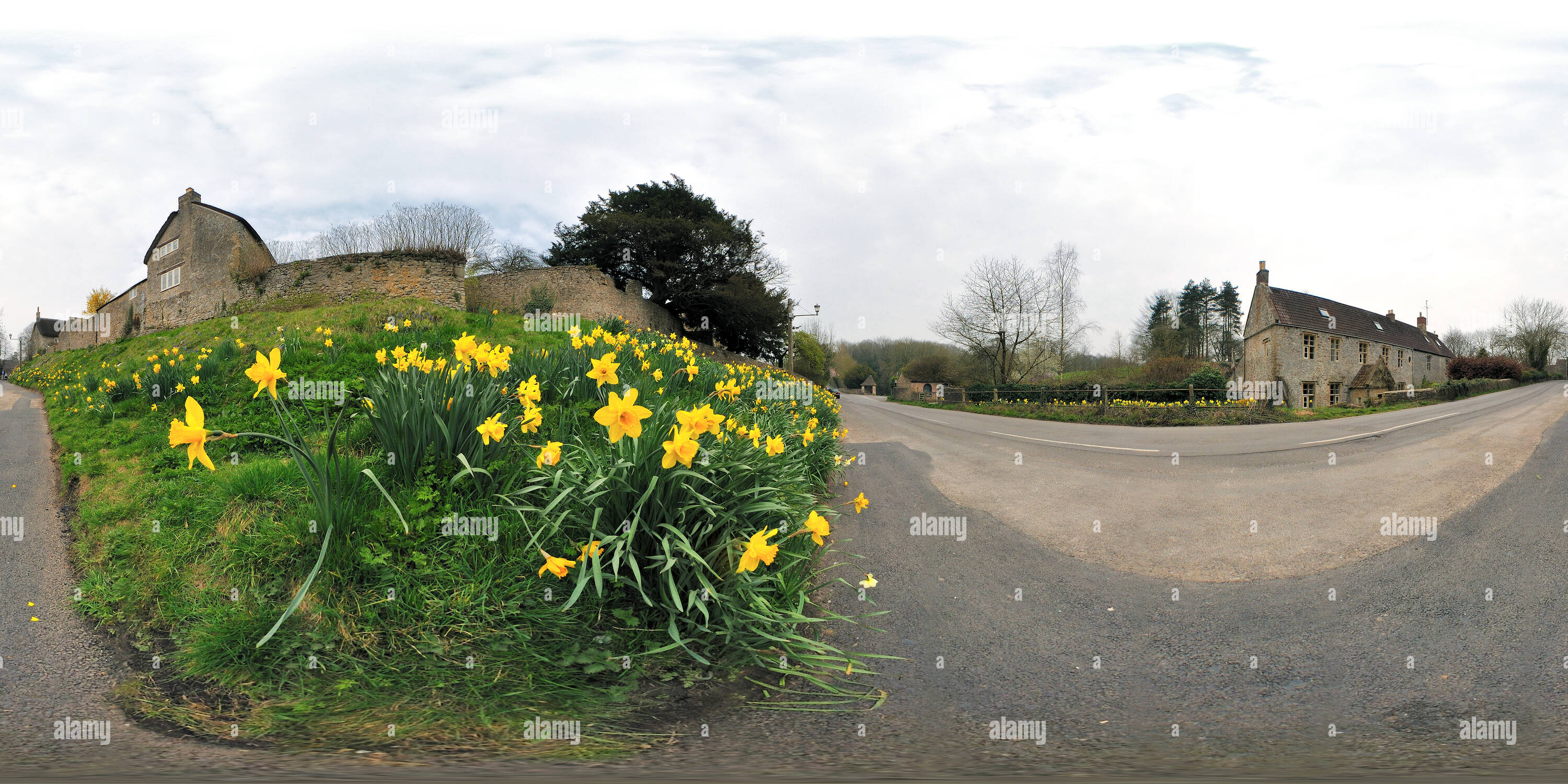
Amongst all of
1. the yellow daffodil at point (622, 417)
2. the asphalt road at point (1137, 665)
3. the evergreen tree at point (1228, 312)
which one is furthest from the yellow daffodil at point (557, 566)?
the evergreen tree at point (1228, 312)

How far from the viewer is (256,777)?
2.05m

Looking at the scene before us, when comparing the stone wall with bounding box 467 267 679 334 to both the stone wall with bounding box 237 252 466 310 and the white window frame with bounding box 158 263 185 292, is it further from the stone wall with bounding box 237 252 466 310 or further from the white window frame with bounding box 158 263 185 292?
the white window frame with bounding box 158 263 185 292

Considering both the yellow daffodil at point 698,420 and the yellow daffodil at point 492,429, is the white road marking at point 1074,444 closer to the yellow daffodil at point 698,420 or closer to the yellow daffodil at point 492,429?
the yellow daffodil at point 698,420

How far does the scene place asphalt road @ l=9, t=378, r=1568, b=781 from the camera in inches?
89.2

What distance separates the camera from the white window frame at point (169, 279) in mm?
26994

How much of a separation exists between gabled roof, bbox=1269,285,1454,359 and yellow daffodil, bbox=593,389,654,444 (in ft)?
119

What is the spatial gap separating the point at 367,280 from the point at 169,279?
15.5 metres

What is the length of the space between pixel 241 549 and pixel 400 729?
65.8 inches

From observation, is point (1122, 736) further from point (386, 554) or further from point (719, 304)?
point (719, 304)

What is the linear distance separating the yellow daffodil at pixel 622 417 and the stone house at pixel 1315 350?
35413 millimetres

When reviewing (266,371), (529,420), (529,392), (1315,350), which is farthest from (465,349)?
(1315,350)

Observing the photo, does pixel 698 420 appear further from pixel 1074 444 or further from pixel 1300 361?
pixel 1300 361

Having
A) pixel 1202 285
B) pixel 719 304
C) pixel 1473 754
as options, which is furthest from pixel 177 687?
pixel 1202 285

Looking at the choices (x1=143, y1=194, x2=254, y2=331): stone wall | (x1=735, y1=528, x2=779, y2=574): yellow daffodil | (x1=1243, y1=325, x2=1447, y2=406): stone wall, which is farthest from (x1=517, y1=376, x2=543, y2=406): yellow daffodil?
(x1=1243, y1=325, x2=1447, y2=406): stone wall
